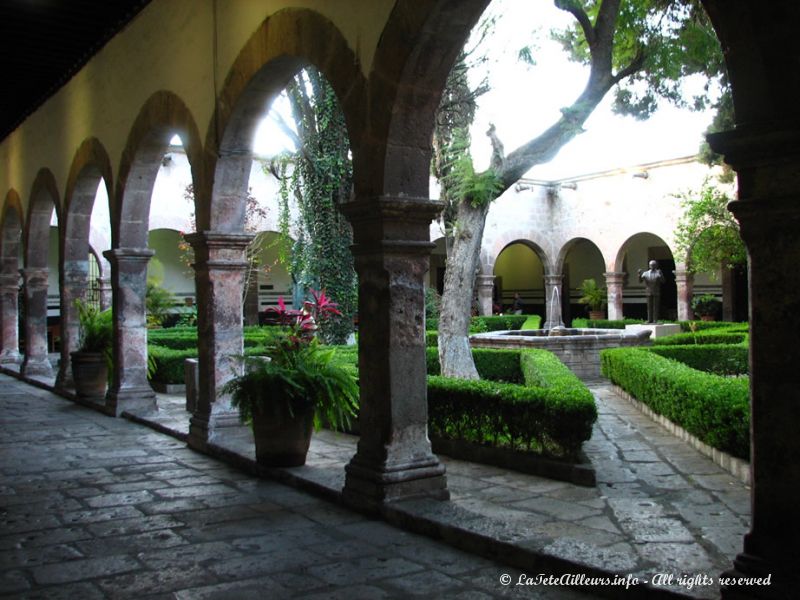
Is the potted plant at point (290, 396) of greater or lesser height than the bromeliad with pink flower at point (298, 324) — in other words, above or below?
below

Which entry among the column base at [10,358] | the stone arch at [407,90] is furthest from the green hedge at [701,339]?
the column base at [10,358]

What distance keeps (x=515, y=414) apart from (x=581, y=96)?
3803mm

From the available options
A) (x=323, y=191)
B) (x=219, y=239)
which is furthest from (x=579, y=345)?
(x=219, y=239)

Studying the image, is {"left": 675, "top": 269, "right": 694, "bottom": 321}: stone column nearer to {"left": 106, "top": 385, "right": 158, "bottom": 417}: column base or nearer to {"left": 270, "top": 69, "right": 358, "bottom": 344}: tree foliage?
{"left": 270, "top": 69, "right": 358, "bottom": 344}: tree foliage

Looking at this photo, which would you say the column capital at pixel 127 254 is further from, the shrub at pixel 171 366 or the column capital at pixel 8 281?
the column capital at pixel 8 281

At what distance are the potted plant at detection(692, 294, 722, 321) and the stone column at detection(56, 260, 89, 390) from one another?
50.2 ft

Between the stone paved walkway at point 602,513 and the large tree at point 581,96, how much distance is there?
2694mm

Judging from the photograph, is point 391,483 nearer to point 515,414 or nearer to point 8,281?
point 515,414

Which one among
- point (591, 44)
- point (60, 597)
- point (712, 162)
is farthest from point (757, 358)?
point (712, 162)

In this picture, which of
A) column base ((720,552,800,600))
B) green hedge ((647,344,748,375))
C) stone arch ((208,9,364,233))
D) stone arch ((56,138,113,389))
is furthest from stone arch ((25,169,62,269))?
column base ((720,552,800,600))

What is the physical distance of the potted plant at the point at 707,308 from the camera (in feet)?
67.5

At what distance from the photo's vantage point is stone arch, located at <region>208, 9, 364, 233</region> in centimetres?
482

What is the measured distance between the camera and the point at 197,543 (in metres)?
3.94

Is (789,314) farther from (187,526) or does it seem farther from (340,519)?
(187,526)
